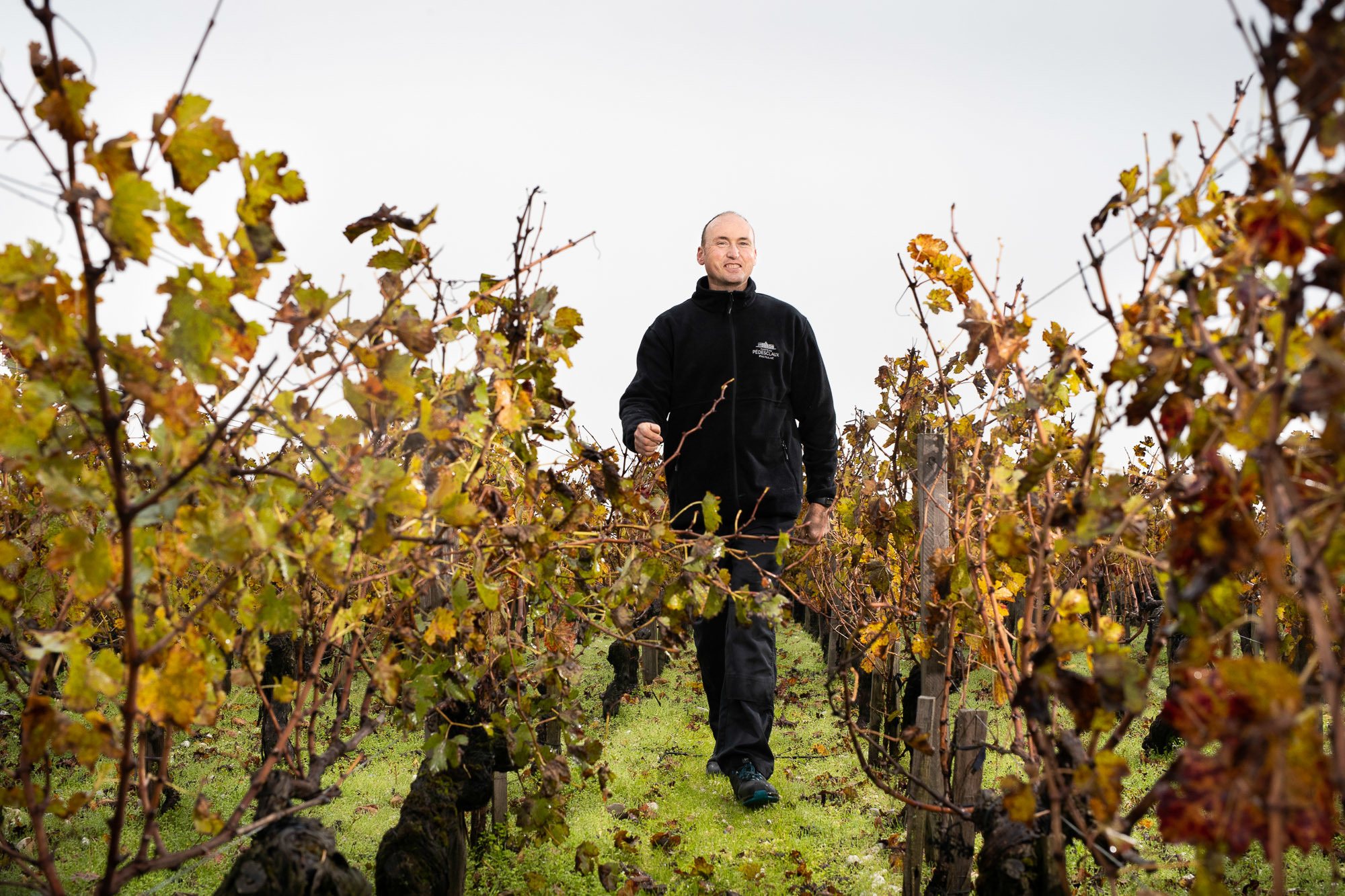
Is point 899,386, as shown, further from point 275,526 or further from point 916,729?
point 275,526

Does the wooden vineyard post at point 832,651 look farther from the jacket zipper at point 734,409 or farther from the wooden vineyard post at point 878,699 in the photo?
the jacket zipper at point 734,409

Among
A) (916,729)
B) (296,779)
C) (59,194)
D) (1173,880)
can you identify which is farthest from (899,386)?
(59,194)

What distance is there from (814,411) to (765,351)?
0.38m

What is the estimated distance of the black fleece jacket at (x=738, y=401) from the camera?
379 centimetres

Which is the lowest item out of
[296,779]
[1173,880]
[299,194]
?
[1173,880]

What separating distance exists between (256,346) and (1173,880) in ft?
9.96

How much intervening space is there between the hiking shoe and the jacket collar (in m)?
1.91

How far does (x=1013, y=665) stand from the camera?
228 centimetres

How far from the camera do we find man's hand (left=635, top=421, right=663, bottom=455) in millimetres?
3191

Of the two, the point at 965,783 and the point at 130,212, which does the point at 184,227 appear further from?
the point at 965,783

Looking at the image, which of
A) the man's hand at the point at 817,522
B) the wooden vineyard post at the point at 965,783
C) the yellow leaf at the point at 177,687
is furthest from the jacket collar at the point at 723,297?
the yellow leaf at the point at 177,687

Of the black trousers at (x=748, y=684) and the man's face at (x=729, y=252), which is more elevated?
the man's face at (x=729, y=252)

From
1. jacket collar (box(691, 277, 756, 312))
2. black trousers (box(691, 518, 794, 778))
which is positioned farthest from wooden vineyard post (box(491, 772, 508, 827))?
jacket collar (box(691, 277, 756, 312))

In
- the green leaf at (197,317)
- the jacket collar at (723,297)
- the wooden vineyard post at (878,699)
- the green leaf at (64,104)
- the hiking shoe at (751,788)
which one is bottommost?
the hiking shoe at (751,788)
